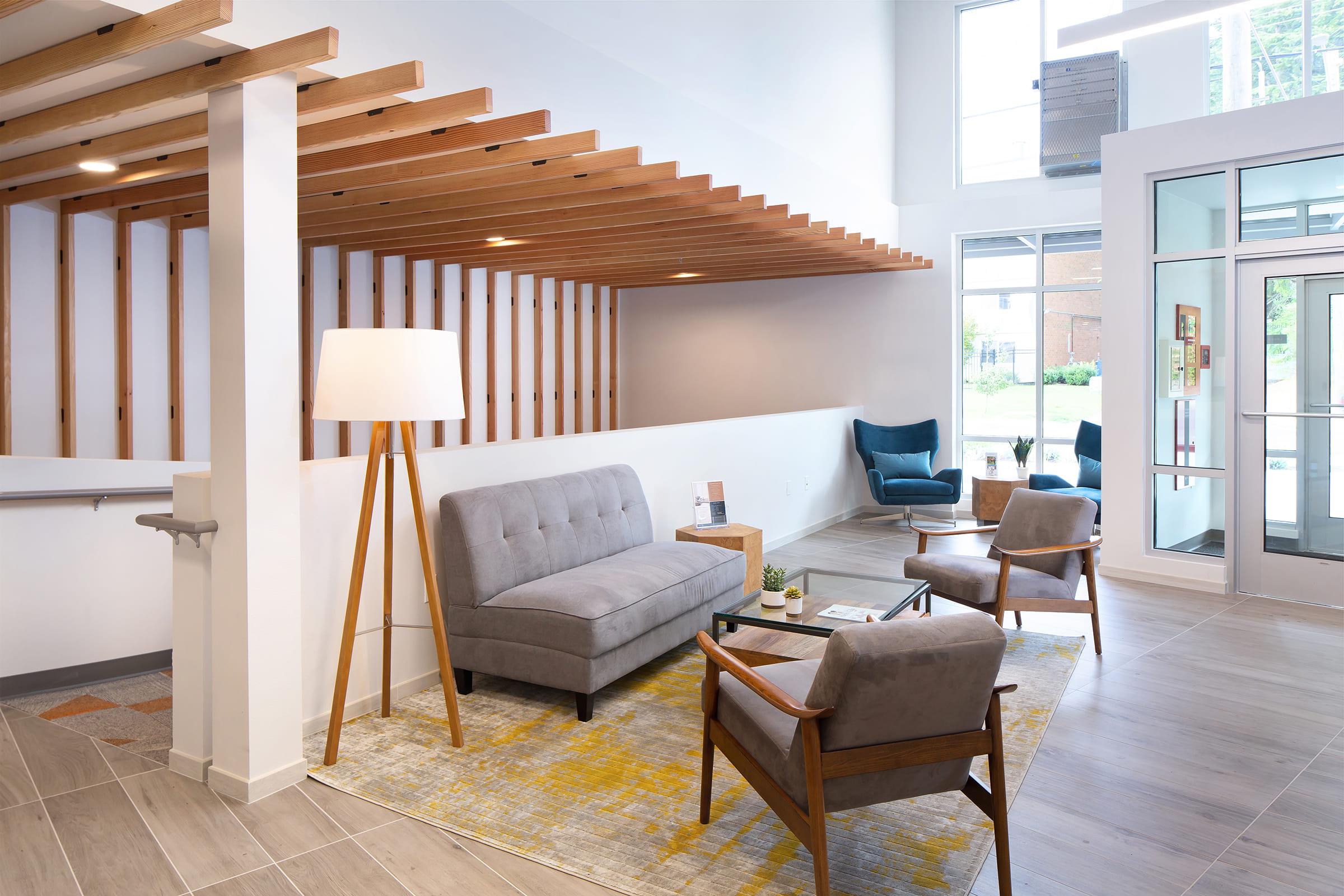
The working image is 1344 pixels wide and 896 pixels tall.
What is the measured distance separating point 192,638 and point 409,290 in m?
5.11

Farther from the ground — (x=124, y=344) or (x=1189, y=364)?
(x=124, y=344)

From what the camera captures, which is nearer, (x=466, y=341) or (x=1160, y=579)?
(x=1160, y=579)

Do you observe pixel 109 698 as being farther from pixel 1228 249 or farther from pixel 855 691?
pixel 1228 249

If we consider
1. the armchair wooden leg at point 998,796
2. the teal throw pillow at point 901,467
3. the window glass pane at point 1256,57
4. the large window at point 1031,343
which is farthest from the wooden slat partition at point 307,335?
the window glass pane at point 1256,57

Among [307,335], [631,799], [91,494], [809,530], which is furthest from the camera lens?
[809,530]

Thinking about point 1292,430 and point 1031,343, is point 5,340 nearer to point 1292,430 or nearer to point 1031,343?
point 1292,430

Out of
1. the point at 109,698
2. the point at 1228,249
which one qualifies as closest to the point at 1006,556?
the point at 1228,249

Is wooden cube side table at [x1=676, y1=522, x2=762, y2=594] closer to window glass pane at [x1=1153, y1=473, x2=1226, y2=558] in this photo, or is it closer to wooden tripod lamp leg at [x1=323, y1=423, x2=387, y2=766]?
wooden tripod lamp leg at [x1=323, y1=423, x2=387, y2=766]

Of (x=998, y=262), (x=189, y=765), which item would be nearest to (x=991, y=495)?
(x=998, y=262)

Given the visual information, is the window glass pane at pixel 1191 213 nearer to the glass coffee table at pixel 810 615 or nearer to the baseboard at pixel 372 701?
the glass coffee table at pixel 810 615

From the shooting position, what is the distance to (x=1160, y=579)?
20.4 feet

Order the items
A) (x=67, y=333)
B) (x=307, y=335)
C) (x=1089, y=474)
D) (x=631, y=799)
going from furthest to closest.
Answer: (x=1089, y=474), (x=307, y=335), (x=67, y=333), (x=631, y=799)

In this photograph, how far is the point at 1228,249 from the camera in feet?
19.2

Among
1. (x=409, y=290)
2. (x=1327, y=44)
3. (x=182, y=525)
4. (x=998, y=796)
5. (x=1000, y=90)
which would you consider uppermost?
(x=1000, y=90)
